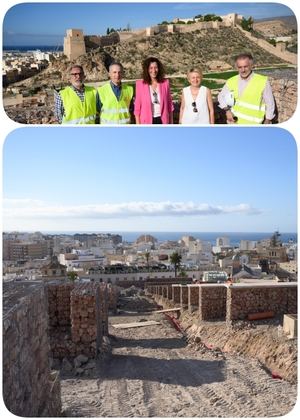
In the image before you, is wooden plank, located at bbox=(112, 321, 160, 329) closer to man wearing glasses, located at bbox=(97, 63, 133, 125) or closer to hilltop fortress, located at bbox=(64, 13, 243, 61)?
hilltop fortress, located at bbox=(64, 13, 243, 61)

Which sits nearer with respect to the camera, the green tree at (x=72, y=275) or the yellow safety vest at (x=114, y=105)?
the yellow safety vest at (x=114, y=105)

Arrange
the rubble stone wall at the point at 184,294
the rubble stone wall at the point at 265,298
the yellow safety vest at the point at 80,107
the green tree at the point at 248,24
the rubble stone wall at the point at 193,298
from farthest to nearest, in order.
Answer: the rubble stone wall at the point at 184,294, the rubble stone wall at the point at 193,298, the rubble stone wall at the point at 265,298, the green tree at the point at 248,24, the yellow safety vest at the point at 80,107

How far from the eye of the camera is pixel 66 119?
4180 mm

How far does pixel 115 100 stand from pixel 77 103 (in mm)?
268

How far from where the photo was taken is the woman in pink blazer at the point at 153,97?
159 inches

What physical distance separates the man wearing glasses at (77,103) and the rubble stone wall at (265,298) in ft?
15.7

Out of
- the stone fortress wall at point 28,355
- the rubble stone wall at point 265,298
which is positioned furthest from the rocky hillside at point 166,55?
the rubble stone wall at point 265,298

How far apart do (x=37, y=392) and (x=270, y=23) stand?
311 cm

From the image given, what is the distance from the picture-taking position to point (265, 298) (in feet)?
27.1

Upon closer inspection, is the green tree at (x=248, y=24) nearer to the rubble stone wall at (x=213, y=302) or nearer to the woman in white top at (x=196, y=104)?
the woman in white top at (x=196, y=104)

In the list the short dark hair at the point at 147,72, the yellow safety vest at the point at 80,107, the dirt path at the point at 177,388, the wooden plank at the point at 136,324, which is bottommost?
the wooden plank at the point at 136,324

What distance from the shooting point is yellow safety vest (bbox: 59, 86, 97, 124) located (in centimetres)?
411

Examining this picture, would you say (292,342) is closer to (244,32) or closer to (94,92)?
(244,32)

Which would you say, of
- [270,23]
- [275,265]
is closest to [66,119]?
[270,23]
